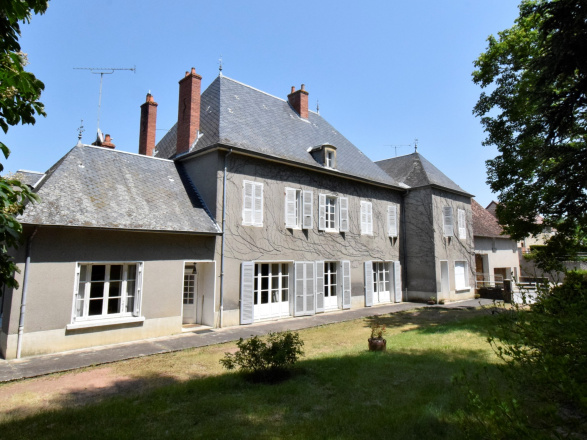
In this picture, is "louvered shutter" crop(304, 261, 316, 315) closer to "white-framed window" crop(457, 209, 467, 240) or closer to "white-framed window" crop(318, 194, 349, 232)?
"white-framed window" crop(318, 194, 349, 232)

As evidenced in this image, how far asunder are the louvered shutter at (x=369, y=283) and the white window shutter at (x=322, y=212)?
3.14m

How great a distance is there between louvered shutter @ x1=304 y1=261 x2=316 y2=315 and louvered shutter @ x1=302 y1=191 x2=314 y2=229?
143 centimetres

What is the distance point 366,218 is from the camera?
16.1m

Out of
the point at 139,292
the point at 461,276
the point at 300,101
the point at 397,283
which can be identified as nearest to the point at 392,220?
the point at 397,283

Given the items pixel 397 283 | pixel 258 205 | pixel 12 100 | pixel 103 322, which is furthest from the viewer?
pixel 397 283

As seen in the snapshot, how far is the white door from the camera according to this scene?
54.6 feet

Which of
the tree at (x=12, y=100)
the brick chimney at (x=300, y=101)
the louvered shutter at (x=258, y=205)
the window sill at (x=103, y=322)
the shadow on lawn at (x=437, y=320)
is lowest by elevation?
the shadow on lawn at (x=437, y=320)

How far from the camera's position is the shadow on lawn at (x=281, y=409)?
13.3 feet

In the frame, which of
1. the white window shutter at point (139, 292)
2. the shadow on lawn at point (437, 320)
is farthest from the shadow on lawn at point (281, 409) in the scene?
the shadow on lawn at point (437, 320)

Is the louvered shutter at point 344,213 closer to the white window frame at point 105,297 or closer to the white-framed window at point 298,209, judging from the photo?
the white-framed window at point 298,209

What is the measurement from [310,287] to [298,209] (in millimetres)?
2965

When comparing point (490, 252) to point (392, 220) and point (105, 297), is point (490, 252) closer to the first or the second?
point (392, 220)

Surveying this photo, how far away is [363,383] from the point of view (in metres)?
5.59

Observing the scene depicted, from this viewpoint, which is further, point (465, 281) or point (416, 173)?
point (465, 281)
